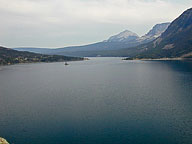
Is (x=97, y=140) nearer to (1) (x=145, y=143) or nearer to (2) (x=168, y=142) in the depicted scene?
(1) (x=145, y=143)

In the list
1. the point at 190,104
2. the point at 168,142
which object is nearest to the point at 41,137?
the point at 168,142

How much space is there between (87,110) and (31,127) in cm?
2666

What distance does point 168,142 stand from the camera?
57688 millimetres

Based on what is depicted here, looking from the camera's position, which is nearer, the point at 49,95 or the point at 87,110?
the point at 87,110

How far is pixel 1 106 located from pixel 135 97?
72037mm

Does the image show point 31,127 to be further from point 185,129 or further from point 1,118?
point 185,129

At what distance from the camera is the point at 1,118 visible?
77688 millimetres

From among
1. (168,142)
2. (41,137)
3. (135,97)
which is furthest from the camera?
(135,97)

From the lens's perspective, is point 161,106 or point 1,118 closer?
point 1,118

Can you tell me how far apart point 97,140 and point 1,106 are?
59377 mm

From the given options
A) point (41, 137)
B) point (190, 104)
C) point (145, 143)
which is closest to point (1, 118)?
point (41, 137)

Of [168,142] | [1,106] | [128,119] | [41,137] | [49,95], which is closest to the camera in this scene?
[168,142]

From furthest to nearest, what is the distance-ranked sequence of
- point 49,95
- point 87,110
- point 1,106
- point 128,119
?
point 49,95 → point 1,106 → point 87,110 → point 128,119

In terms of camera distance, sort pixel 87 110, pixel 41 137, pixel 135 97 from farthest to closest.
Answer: pixel 135 97, pixel 87 110, pixel 41 137
